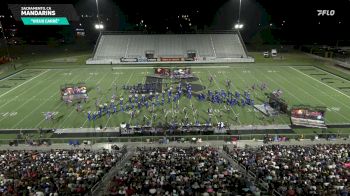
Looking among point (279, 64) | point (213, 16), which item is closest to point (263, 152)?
point (279, 64)

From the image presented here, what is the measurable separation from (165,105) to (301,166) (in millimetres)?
15286

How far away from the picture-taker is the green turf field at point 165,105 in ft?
81.5

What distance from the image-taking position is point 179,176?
1336cm

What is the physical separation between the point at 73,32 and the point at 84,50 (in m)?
21.8

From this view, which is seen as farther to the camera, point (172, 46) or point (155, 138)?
point (172, 46)

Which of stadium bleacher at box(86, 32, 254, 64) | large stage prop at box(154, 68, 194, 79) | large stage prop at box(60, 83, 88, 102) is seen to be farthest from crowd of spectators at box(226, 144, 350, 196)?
stadium bleacher at box(86, 32, 254, 64)

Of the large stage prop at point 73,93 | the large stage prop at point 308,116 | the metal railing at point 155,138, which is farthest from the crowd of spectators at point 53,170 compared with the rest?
the large stage prop at point 308,116

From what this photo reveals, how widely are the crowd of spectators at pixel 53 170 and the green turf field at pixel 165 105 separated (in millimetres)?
6762

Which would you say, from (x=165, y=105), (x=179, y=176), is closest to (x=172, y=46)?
(x=165, y=105)

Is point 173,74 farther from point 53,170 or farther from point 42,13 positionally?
point 42,13

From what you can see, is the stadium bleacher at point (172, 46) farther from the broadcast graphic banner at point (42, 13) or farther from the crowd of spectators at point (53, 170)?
the crowd of spectators at point (53, 170)

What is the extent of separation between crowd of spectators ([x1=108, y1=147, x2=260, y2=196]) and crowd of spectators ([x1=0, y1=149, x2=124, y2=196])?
47.2 inches

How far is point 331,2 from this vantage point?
238 ft

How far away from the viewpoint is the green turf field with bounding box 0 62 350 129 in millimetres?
24828
